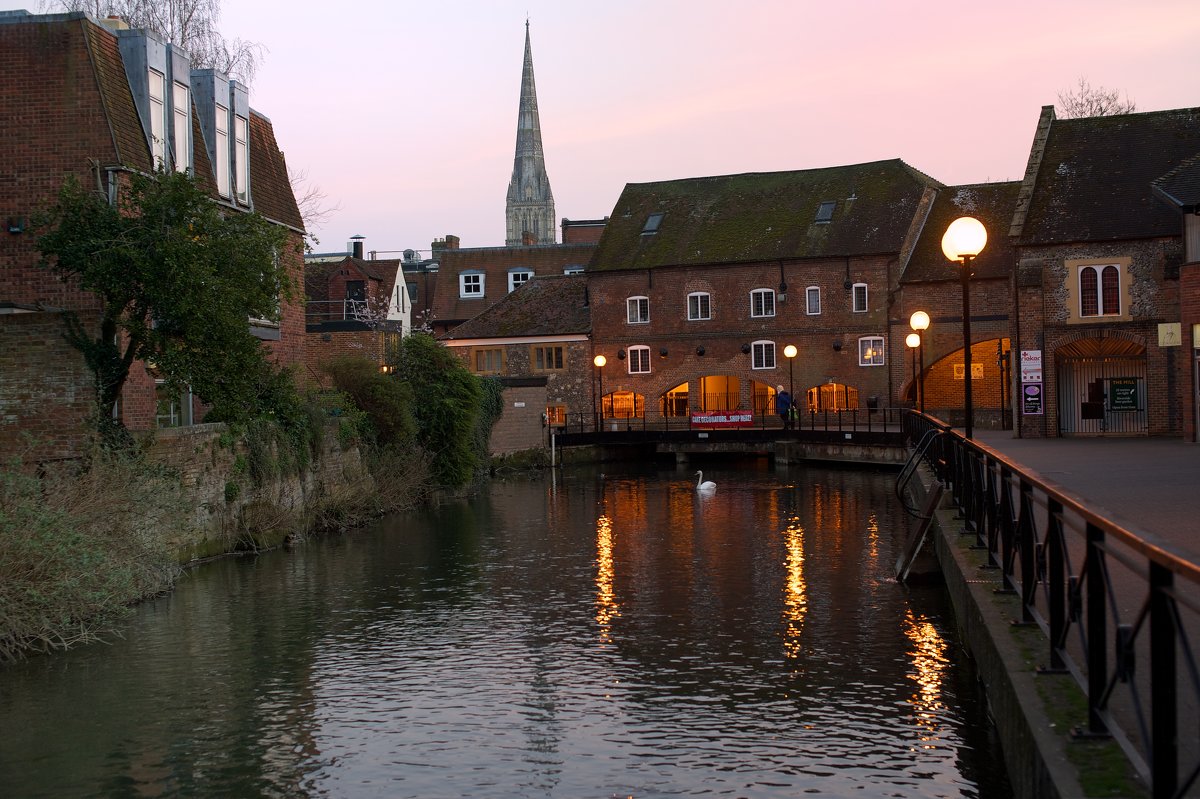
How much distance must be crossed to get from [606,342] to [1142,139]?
24.7 meters

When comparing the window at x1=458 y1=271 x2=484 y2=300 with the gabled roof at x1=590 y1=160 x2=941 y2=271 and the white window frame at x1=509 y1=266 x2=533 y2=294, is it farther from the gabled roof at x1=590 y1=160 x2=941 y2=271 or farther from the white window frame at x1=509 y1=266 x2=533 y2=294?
the gabled roof at x1=590 y1=160 x2=941 y2=271

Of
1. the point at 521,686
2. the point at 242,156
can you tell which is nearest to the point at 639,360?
the point at 242,156

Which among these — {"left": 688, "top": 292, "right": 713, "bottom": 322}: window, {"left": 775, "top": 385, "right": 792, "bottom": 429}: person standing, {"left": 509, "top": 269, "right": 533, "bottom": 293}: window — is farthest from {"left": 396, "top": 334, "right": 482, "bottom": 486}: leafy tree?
{"left": 509, "top": 269, "right": 533, "bottom": 293}: window

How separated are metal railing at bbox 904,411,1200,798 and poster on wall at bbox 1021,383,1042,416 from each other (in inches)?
828

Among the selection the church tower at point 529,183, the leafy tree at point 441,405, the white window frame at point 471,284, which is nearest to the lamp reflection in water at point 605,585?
the leafy tree at point 441,405

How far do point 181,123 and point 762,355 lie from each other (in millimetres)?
30003

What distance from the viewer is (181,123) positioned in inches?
993

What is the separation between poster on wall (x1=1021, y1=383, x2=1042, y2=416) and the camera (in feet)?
105

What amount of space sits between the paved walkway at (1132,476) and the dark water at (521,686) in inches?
101

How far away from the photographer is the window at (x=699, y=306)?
51.8m

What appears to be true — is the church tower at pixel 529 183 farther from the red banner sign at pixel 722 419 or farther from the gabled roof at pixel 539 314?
the red banner sign at pixel 722 419

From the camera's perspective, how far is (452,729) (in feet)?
34.6

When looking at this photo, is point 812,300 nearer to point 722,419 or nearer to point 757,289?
point 757,289

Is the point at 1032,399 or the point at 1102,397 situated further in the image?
the point at 1102,397
